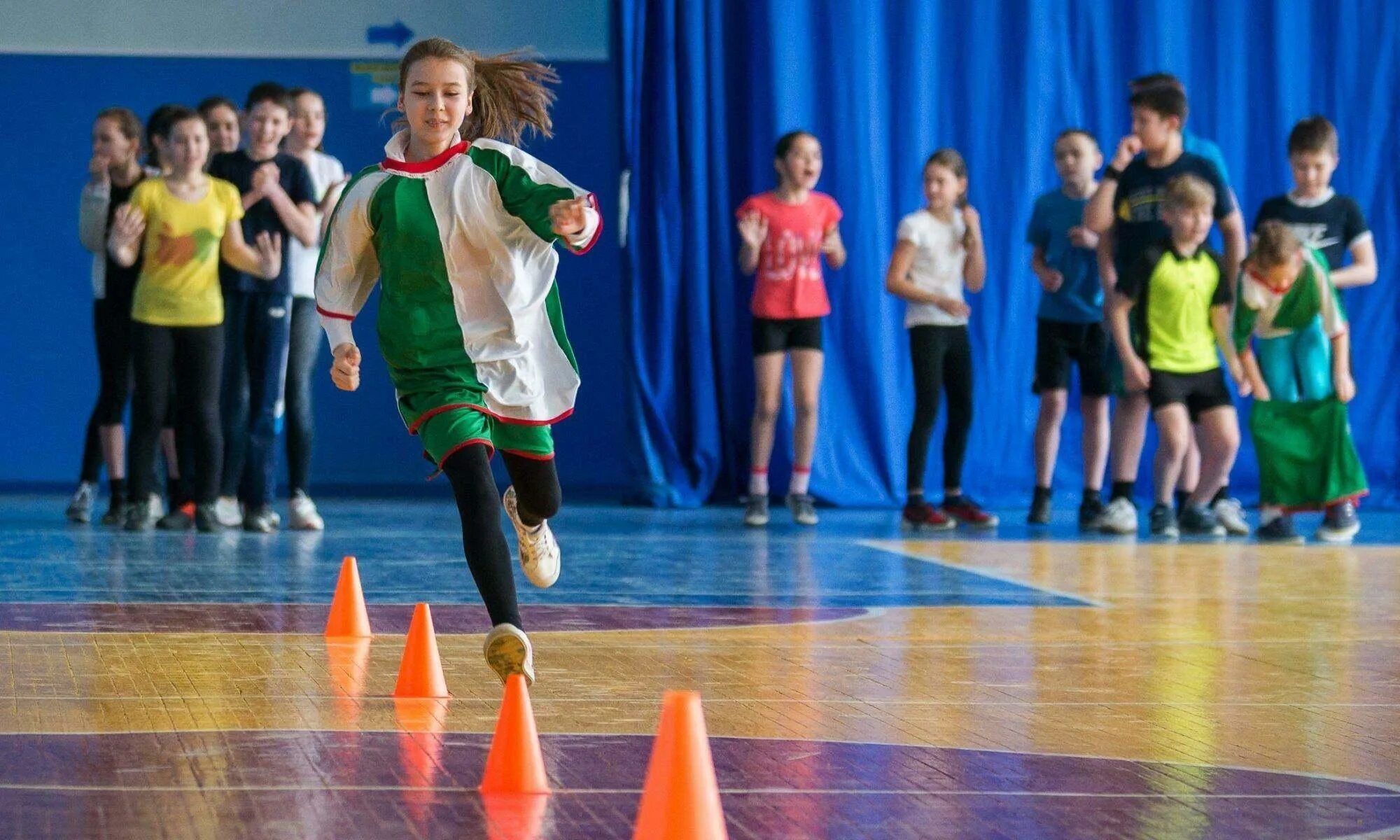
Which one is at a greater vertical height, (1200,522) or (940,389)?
(940,389)

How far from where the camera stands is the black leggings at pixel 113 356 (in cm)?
726

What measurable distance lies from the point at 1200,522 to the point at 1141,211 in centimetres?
129

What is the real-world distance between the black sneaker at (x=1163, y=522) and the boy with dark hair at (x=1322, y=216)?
1147 millimetres

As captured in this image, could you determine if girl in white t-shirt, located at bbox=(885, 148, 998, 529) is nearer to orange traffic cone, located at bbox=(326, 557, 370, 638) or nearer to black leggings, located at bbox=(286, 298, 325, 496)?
black leggings, located at bbox=(286, 298, 325, 496)

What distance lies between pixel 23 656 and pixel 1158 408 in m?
4.86

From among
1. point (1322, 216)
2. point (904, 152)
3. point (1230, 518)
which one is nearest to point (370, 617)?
point (1230, 518)

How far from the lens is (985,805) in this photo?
2562 mm

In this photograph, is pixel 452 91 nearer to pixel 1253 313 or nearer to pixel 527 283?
pixel 527 283

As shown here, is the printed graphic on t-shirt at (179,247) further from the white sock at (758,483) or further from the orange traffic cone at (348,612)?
the orange traffic cone at (348,612)

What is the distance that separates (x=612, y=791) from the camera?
2.62 meters

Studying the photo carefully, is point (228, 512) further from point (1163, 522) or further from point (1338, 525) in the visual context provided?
point (1338, 525)

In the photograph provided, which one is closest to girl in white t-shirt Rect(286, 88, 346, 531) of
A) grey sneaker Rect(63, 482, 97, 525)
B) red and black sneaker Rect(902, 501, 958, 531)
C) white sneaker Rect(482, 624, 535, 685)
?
grey sneaker Rect(63, 482, 97, 525)

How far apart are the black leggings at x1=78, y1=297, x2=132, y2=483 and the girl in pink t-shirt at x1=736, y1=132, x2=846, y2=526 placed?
2529 mm

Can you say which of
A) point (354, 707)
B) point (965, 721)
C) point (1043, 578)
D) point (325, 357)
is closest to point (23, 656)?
point (354, 707)
